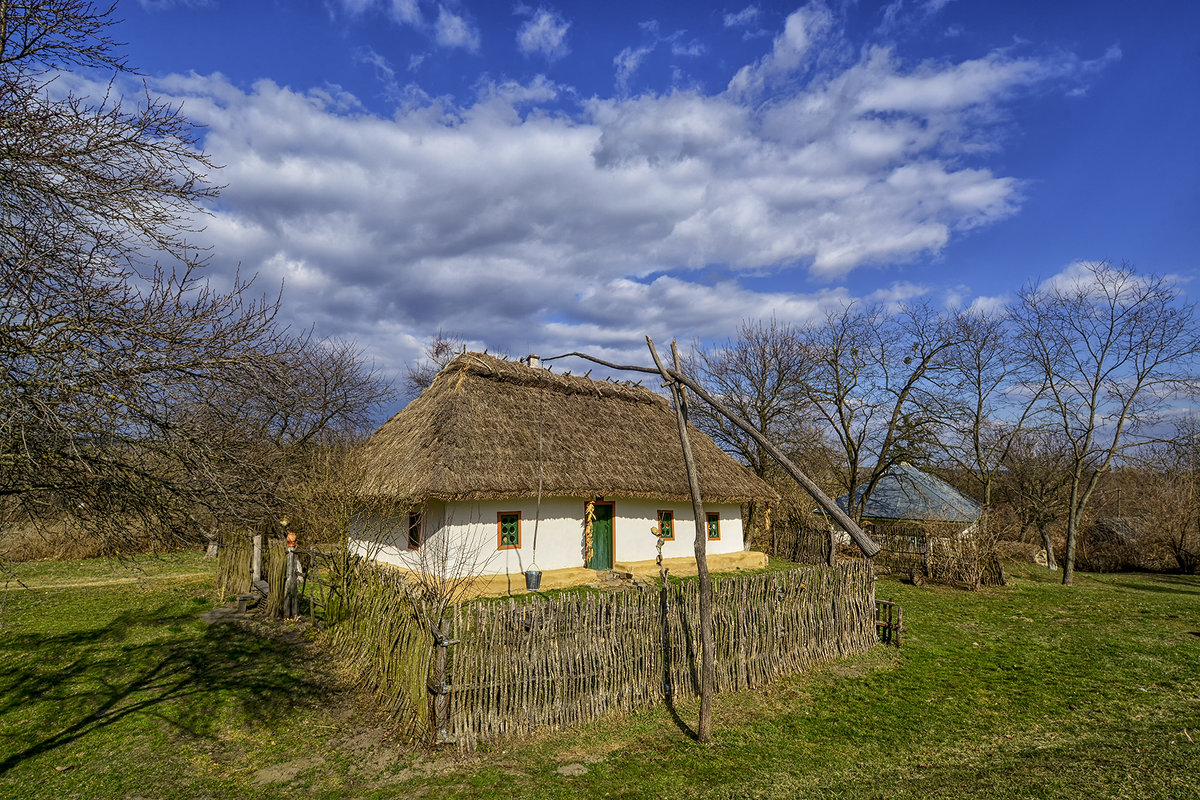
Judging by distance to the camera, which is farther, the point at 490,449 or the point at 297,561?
the point at 490,449

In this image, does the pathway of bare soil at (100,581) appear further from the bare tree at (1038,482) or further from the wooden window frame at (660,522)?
the bare tree at (1038,482)

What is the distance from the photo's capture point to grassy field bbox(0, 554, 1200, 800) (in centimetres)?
560

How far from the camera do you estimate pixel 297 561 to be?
36.7 ft

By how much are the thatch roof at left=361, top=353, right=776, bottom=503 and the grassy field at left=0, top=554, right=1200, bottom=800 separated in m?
4.89

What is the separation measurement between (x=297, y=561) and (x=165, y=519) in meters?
6.61

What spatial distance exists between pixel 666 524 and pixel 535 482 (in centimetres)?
558

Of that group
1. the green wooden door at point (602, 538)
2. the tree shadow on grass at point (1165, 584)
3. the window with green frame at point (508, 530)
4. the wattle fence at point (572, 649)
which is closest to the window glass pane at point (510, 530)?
the window with green frame at point (508, 530)

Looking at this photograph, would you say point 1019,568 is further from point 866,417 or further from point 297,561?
point 297,561

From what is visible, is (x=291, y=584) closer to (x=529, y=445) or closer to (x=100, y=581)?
(x=529, y=445)

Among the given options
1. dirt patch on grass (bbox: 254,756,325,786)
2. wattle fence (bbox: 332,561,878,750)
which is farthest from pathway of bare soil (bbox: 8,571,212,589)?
dirt patch on grass (bbox: 254,756,325,786)

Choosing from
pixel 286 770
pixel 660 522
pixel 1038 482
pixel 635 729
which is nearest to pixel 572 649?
pixel 635 729

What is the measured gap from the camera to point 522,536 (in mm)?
15156

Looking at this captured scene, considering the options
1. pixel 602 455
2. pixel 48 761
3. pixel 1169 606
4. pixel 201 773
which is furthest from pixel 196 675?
pixel 1169 606

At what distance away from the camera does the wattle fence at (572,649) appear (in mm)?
6418
